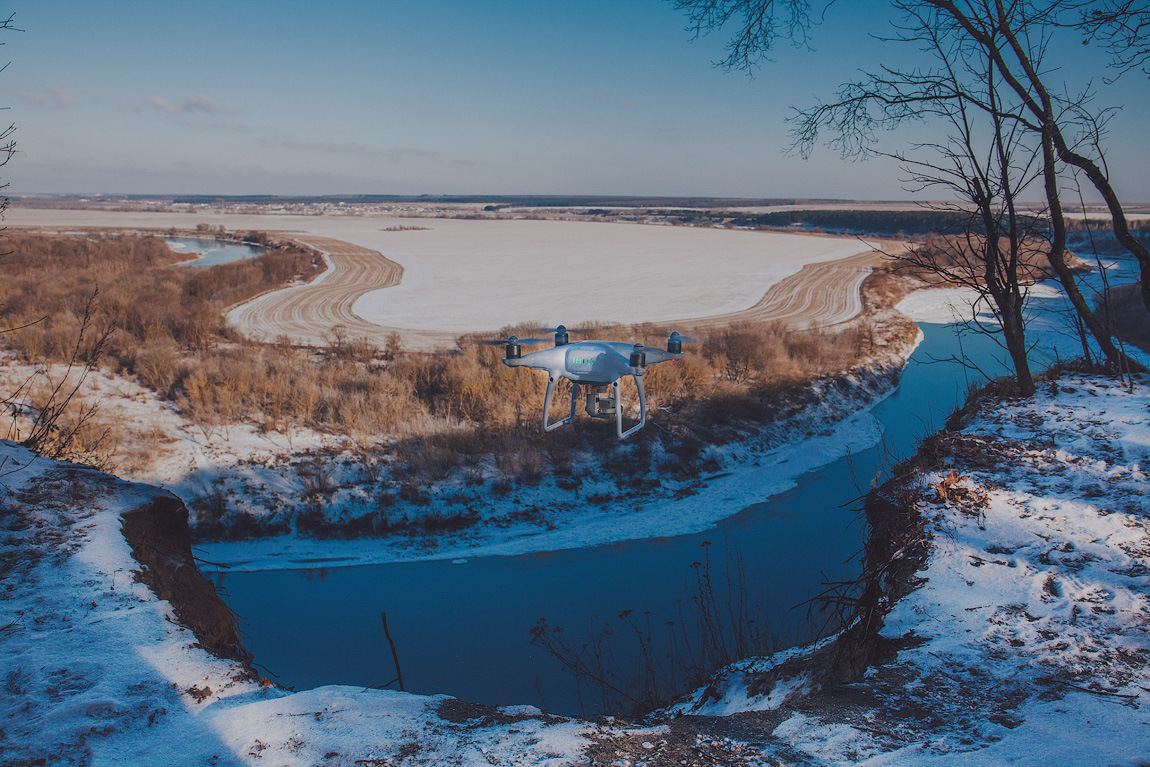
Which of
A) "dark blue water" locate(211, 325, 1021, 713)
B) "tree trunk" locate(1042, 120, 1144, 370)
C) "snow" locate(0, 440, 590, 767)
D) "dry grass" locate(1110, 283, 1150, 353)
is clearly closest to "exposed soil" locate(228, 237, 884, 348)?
"dry grass" locate(1110, 283, 1150, 353)

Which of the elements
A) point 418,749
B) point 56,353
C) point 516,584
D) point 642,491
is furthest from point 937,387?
point 56,353

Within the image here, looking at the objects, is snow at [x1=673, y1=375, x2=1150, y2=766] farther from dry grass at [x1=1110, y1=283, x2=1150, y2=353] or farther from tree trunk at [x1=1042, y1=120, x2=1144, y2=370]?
dry grass at [x1=1110, y1=283, x2=1150, y2=353]

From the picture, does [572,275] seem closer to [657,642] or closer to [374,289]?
[374,289]

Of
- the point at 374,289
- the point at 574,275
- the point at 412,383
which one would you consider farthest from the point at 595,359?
the point at 574,275

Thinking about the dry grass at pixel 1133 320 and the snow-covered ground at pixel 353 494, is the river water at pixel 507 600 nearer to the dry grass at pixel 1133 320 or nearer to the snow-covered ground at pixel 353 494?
the snow-covered ground at pixel 353 494

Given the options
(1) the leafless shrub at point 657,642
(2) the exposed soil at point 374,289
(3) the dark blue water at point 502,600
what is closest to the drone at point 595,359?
(1) the leafless shrub at point 657,642

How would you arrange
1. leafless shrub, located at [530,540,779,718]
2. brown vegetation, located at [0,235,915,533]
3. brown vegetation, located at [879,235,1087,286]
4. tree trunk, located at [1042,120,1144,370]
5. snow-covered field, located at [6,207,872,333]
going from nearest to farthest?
brown vegetation, located at [879,235,1087,286]
tree trunk, located at [1042,120,1144,370]
leafless shrub, located at [530,540,779,718]
brown vegetation, located at [0,235,915,533]
snow-covered field, located at [6,207,872,333]
